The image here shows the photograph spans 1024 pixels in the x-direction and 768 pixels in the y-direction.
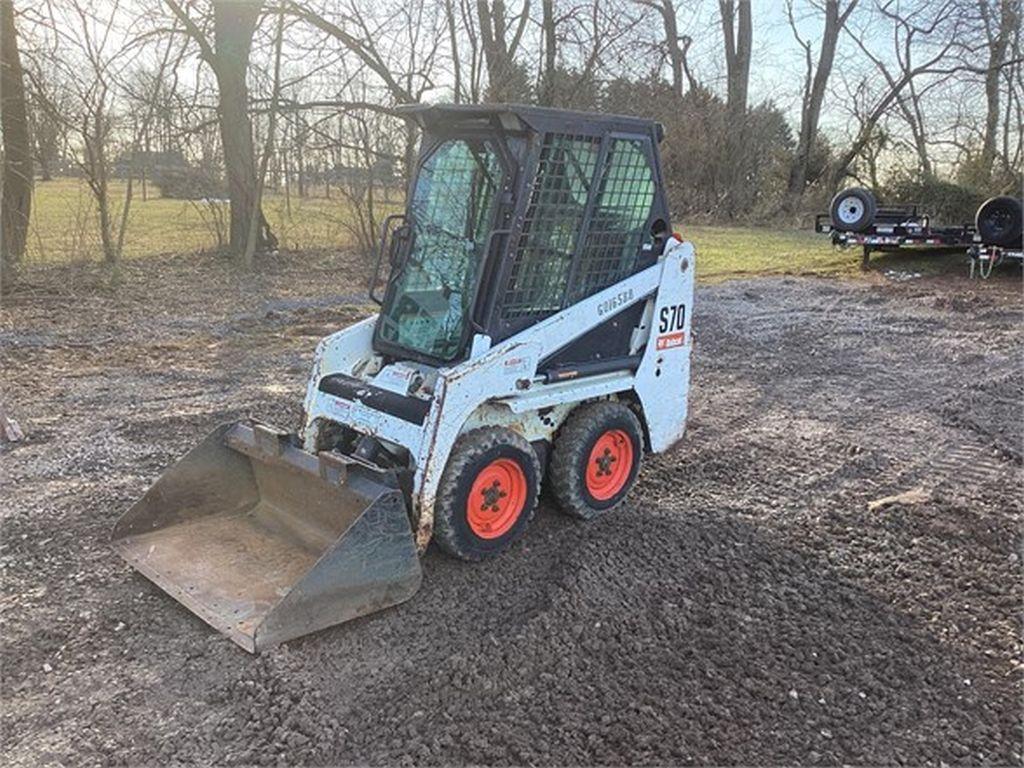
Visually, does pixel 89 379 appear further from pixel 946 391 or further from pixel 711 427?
pixel 946 391

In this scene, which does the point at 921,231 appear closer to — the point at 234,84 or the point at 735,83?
the point at 234,84

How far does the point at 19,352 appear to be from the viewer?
25.4ft

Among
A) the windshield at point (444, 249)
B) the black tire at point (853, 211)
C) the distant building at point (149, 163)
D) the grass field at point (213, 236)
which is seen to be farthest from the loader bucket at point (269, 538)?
the black tire at point (853, 211)

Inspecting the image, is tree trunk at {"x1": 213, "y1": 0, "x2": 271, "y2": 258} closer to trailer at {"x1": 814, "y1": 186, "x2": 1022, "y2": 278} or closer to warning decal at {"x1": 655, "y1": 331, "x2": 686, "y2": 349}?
trailer at {"x1": 814, "y1": 186, "x2": 1022, "y2": 278}

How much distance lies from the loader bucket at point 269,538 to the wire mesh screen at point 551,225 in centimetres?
113

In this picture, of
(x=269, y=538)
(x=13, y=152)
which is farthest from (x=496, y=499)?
(x=13, y=152)

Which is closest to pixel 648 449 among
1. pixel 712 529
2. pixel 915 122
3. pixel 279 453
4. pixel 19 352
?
pixel 712 529

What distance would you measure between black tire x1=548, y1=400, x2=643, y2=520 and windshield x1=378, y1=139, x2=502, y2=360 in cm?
71

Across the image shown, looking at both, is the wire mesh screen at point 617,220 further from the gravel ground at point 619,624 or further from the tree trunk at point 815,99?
the tree trunk at point 815,99

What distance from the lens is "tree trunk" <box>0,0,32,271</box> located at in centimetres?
1074

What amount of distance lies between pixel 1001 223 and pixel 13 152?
541 inches

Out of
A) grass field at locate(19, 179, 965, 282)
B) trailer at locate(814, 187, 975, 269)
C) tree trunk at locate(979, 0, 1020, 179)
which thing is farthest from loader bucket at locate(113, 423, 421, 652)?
tree trunk at locate(979, 0, 1020, 179)

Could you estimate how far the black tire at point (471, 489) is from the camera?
3578 millimetres

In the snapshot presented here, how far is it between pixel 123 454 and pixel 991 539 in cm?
475
